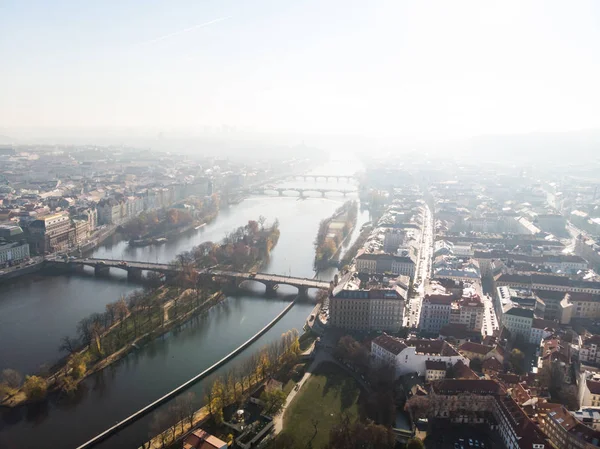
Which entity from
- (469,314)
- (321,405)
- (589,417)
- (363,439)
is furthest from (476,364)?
(363,439)

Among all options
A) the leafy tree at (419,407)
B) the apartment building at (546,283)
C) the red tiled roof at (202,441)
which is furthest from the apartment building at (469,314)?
the red tiled roof at (202,441)

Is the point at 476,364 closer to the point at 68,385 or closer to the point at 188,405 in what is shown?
the point at 188,405

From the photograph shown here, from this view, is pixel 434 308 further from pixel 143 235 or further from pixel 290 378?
pixel 143 235

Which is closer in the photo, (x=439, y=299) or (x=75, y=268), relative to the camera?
(x=439, y=299)

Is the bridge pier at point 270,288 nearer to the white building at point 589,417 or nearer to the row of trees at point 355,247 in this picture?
the row of trees at point 355,247

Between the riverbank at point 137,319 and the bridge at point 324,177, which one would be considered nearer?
the riverbank at point 137,319

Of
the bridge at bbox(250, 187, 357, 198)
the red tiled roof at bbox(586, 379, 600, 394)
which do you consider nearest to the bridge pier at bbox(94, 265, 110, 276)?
the red tiled roof at bbox(586, 379, 600, 394)

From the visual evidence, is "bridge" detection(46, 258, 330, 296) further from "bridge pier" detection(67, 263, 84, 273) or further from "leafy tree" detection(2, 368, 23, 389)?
"leafy tree" detection(2, 368, 23, 389)
